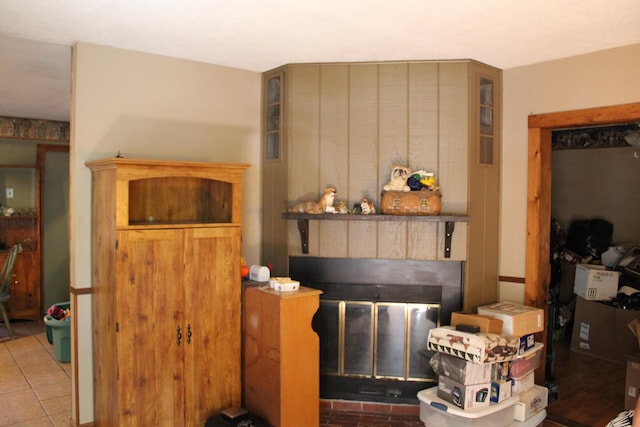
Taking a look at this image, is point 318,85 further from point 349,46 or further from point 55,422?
point 55,422

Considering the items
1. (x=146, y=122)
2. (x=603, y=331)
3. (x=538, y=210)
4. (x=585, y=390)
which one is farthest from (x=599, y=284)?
(x=146, y=122)

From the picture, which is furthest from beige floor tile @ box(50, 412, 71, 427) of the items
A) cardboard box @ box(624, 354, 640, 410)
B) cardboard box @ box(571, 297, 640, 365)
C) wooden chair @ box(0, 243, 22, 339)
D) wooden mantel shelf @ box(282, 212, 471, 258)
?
cardboard box @ box(571, 297, 640, 365)

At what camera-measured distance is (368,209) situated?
3.50 meters

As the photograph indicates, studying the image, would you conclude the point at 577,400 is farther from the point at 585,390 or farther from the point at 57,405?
the point at 57,405

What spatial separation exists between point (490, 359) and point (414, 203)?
1096mm

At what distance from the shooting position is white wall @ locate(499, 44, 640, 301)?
324 cm

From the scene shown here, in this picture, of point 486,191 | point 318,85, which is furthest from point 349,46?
point 486,191

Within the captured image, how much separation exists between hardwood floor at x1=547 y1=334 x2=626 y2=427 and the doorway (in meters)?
5.58

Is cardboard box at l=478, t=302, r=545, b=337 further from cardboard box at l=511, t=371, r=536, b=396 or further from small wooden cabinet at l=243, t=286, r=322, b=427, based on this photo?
small wooden cabinet at l=243, t=286, r=322, b=427

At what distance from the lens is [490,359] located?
2961 millimetres

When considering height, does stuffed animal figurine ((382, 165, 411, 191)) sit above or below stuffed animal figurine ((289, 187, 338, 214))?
above

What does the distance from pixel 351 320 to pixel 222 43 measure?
207 centimetres

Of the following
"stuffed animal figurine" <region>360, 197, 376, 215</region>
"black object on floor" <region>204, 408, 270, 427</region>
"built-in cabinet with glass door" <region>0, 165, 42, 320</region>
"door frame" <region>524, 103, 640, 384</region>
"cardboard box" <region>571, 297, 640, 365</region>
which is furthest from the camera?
"built-in cabinet with glass door" <region>0, 165, 42, 320</region>

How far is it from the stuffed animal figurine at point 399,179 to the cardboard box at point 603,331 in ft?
8.99
